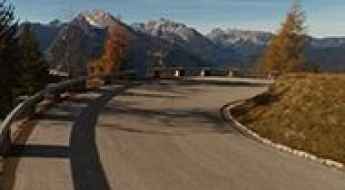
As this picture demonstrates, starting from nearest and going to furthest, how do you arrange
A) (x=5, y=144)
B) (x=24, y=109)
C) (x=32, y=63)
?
(x=5, y=144) → (x=24, y=109) → (x=32, y=63)

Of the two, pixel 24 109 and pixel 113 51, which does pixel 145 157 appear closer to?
pixel 24 109

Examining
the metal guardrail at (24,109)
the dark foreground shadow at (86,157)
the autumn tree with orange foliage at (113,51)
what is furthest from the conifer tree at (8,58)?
the autumn tree with orange foliage at (113,51)

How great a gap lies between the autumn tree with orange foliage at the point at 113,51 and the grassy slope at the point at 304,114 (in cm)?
7446

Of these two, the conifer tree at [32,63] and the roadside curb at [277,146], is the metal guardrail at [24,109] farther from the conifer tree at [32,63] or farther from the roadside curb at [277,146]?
the conifer tree at [32,63]

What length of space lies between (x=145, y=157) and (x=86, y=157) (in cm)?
131

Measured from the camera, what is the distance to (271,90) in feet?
82.4

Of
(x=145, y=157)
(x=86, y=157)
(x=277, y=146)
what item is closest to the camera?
(x=86, y=157)

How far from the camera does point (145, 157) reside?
13.0m

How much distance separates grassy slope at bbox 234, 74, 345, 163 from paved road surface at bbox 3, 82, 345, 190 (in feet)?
4.06

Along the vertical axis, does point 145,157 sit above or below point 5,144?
below

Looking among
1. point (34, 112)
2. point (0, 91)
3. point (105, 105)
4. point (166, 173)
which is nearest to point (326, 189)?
point (166, 173)

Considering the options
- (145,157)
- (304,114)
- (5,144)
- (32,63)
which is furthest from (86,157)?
(32,63)

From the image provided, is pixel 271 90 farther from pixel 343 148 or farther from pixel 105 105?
pixel 343 148

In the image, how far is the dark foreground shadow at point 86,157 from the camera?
33.4ft
